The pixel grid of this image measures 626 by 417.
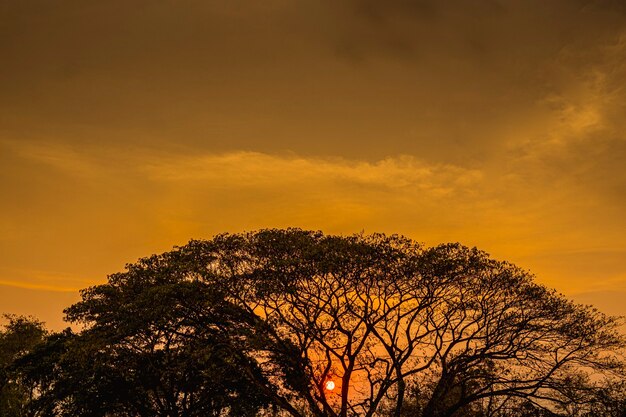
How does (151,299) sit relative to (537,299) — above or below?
below

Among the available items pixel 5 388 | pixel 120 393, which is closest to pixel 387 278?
pixel 120 393

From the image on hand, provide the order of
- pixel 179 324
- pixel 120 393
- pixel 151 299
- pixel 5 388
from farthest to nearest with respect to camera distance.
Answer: pixel 5 388 → pixel 120 393 → pixel 179 324 → pixel 151 299

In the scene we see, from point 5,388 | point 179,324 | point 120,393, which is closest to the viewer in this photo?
point 179,324

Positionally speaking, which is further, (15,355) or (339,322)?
(15,355)

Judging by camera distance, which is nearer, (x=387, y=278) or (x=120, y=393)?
(x=387, y=278)

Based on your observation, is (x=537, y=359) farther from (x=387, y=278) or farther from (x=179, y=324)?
(x=179, y=324)

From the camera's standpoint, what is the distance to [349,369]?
3031 cm

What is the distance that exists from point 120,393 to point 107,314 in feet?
26.2

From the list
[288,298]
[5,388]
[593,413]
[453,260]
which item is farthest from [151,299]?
[5,388]

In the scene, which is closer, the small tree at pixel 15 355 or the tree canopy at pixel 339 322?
the tree canopy at pixel 339 322

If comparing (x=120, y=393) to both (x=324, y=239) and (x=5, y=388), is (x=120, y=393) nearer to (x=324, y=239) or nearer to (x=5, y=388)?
(x=324, y=239)

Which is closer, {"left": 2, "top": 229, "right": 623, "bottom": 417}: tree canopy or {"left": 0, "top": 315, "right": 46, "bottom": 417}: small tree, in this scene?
{"left": 2, "top": 229, "right": 623, "bottom": 417}: tree canopy

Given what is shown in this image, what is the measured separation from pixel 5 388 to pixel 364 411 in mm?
42387

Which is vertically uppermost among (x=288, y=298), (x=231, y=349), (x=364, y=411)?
(x=288, y=298)
